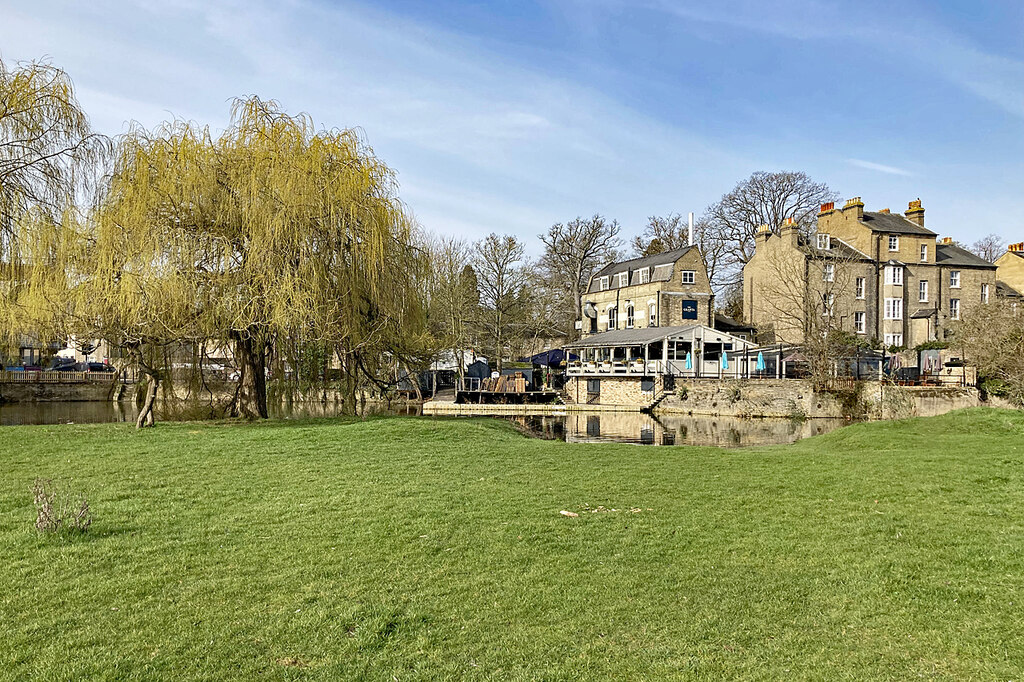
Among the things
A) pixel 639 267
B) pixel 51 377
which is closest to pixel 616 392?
pixel 639 267

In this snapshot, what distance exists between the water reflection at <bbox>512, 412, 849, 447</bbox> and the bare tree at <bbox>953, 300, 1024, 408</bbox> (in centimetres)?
626

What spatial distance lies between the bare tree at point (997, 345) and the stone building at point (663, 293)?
66.3 ft

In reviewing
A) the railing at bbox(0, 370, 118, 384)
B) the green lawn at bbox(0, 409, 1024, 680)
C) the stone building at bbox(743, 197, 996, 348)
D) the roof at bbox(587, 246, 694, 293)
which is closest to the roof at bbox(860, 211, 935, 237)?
the stone building at bbox(743, 197, 996, 348)

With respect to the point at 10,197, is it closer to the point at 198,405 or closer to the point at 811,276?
the point at 198,405

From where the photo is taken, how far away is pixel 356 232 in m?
19.7

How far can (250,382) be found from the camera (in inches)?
826

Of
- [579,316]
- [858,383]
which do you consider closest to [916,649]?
[858,383]

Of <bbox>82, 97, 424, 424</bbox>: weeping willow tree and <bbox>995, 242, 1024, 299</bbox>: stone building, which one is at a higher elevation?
<bbox>995, 242, 1024, 299</bbox>: stone building

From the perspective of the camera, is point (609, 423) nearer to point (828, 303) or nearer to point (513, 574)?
point (828, 303)

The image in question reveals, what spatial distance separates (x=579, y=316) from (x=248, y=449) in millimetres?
53816

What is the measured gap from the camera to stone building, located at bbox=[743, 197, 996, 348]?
49250 millimetres

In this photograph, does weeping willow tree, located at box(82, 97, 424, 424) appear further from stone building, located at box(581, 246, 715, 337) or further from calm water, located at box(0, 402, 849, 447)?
stone building, located at box(581, 246, 715, 337)

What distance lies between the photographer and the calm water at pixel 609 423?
25109mm

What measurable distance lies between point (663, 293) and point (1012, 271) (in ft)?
103
